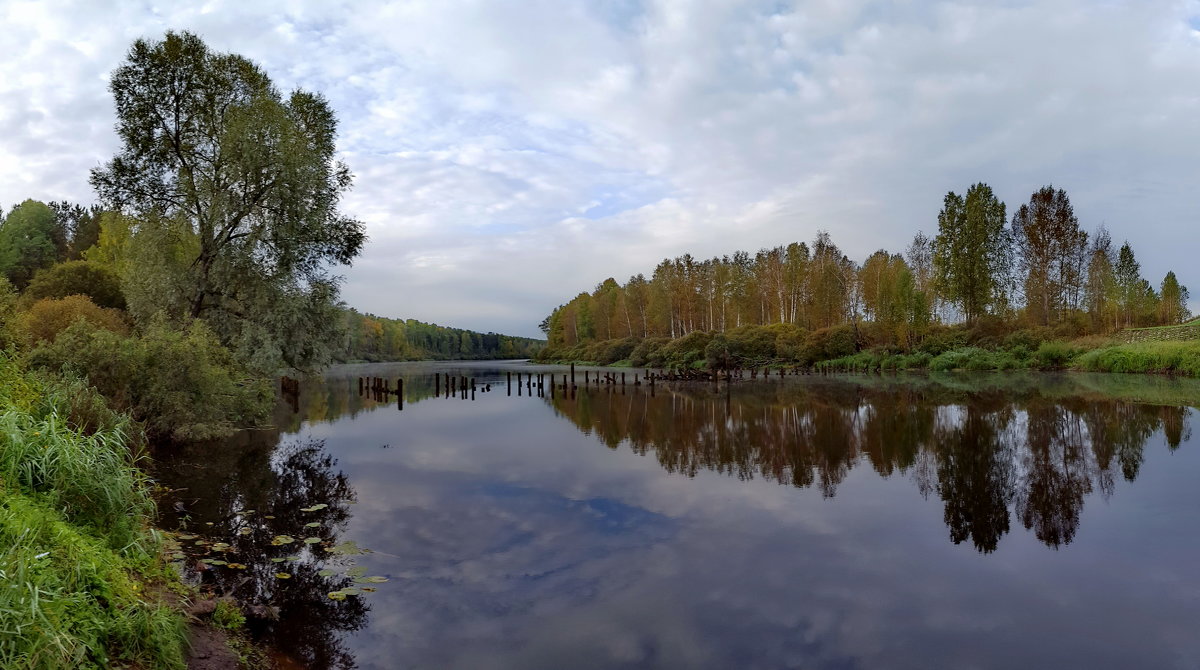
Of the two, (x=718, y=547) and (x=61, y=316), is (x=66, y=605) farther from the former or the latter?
(x=61, y=316)

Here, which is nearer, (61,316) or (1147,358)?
(61,316)

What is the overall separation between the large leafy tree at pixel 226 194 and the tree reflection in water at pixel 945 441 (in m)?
11.2

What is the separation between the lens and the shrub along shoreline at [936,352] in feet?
114

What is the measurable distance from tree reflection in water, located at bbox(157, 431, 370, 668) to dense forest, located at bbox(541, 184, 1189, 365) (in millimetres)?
47154

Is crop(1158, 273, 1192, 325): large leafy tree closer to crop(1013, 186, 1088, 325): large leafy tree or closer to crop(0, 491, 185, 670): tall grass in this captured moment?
crop(1013, 186, 1088, 325): large leafy tree

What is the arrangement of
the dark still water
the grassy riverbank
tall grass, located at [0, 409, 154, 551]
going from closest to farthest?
1. the grassy riverbank
2. tall grass, located at [0, 409, 154, 551]
3. the dark still water

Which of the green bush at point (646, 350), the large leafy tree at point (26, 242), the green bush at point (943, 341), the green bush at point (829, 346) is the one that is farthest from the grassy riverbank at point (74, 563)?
the green bush at point (646, 350)

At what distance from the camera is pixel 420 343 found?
16462cm

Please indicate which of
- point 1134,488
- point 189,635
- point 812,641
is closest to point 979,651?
point 812,641

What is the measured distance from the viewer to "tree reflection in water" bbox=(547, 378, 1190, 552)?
32.9 ft

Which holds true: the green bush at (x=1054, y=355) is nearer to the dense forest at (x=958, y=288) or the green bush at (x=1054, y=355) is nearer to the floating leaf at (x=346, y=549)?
the dense forest at (x=958, y=288)

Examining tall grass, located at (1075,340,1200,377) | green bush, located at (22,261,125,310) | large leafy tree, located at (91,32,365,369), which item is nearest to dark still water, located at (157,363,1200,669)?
large leafy tree, located at (91,32,365,369)

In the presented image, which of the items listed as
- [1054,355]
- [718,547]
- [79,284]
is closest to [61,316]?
[79,284]

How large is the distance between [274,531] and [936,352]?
168ft
